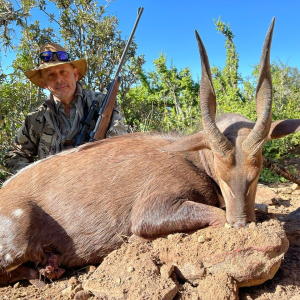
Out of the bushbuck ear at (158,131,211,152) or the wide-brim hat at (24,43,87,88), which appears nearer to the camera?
the bushbuck ear at (158,131,211,152)

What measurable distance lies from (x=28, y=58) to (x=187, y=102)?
24.7 feet

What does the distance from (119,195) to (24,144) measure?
3.50 metres

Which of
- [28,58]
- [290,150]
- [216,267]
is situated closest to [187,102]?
[290,150]

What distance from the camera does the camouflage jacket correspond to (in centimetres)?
619

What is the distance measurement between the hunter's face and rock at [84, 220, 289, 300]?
4261 mm

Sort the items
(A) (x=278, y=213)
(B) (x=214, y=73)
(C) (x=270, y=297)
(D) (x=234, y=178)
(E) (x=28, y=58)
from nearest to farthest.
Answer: (C) (x=270, y=297), (D) (x=234, y=178), (A) (x=278, y=213), (E) (x=28, y=58), (B) (x=214, y=73)

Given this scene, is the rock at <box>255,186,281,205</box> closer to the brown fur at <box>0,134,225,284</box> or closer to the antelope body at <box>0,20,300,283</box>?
the antelope body at <box>0,20,300,283</box>

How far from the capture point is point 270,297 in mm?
2578

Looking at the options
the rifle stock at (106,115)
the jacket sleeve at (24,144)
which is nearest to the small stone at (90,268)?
the rifle stock at (106,115)

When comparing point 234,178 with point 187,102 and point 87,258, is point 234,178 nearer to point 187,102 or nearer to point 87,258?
point 87,258

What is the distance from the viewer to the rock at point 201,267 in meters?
2.57

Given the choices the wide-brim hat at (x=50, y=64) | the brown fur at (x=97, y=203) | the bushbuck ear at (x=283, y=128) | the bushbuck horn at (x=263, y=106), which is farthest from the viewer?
the wide-brim hat at (x=50, y=64)

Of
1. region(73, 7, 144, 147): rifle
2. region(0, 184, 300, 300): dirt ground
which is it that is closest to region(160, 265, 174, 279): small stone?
region(0, 184, 300, 300): dirt ground

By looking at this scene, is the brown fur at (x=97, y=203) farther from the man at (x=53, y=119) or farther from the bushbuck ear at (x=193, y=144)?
the man at (x=53, y=119)
